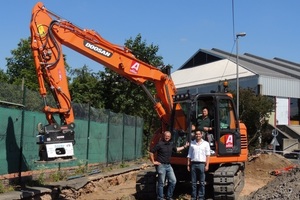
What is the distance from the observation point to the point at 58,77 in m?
10.8

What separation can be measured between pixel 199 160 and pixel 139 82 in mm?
2893

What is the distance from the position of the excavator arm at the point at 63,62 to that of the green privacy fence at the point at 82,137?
1198 millimetres

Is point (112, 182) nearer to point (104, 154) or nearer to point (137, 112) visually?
point (104, 154)

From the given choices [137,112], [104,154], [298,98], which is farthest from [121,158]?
[298,98]

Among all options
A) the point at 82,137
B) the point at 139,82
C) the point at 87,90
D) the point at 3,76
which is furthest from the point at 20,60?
the point at 139,82

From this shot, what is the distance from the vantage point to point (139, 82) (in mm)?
12508

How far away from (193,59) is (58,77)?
172 ft

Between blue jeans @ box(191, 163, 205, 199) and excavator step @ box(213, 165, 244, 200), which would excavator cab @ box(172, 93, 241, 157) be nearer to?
excavator step @ box(213, 165, 244, 200)

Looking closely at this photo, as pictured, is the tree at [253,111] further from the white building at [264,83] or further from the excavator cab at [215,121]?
the excavator cab at [215,121]

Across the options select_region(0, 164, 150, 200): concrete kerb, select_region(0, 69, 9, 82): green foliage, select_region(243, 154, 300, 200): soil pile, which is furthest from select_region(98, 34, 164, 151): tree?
select_region(0, 69, 9, 82): green foliage

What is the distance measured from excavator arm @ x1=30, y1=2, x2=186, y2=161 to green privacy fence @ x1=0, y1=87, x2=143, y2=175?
3.93 feet

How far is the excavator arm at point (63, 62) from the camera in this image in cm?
1040

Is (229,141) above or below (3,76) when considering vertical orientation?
below

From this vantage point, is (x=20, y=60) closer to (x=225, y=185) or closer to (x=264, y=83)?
(x=264, y=83)
